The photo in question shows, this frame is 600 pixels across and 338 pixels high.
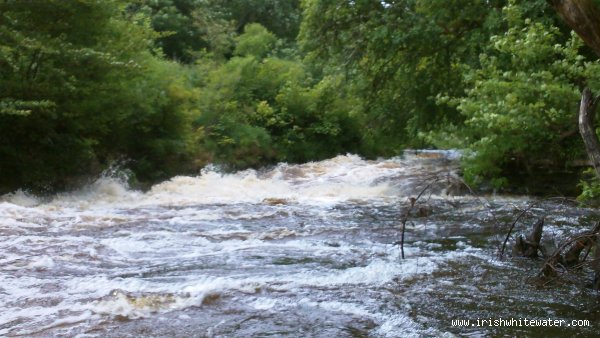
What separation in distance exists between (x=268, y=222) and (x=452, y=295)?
491cm

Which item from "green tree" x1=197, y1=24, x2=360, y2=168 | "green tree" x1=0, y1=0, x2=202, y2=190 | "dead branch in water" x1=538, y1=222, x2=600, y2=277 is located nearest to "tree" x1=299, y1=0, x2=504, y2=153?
"green tree" x1=197, y1=24, x2=360, y2=168

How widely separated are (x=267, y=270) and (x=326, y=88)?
35.6 feet

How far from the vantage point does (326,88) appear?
57.0 feet

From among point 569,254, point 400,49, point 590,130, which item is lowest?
point 569,254

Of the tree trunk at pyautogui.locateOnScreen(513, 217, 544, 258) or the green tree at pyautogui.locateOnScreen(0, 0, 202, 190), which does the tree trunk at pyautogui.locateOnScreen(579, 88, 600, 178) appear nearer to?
the tree trunk at pyautogui.locateOnScreen(513, 217, 544, 258)

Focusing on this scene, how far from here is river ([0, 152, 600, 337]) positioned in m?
5.29

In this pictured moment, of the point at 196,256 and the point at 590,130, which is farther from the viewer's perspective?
the point at 196,256

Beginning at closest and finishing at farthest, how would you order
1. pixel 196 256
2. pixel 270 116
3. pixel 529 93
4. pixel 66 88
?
pixel 196 256, pixel 529 93, pixel 66 88, pixel 270 116

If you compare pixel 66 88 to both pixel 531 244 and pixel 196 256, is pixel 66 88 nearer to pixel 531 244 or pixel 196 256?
pixel 196 256

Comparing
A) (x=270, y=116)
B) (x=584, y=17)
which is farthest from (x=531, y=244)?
(x=270, y=116)

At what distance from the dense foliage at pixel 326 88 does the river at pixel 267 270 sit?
1.20 meters

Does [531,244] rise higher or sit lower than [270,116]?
lower

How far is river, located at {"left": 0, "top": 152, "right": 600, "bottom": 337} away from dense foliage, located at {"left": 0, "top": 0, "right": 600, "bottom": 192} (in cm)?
120

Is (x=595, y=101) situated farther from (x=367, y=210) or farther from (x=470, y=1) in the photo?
(x=470, y=1)
